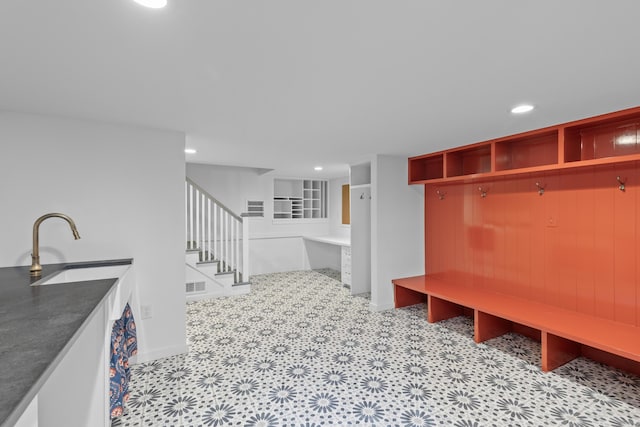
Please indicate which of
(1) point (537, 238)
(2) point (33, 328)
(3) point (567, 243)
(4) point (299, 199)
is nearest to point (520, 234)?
(1) point (537, 238)

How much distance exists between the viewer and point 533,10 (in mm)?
1169

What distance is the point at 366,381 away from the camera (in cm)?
238

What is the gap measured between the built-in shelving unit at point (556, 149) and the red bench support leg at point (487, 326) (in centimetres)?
148

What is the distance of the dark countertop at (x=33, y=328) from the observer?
0.70 meters

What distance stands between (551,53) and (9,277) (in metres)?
3.37

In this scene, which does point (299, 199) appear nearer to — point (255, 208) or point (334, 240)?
point (255, 208)

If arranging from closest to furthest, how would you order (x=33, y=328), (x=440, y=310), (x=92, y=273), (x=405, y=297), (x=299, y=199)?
(x=33, y=328)
(x=92, y=273)
(x=440, y=310)
(x=405, y=297)
(x=299, y=199)

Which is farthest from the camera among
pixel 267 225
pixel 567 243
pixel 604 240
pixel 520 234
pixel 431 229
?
pixel 267 225

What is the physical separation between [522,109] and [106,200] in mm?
3423

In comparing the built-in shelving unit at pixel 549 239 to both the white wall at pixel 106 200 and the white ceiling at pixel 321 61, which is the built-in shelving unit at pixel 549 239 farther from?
the white wall at pixel 106 200

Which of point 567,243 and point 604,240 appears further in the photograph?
point 567,243

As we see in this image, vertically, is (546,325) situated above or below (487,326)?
above

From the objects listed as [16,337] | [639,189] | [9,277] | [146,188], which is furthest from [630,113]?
[9,277]

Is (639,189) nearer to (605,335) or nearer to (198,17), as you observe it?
(605,335)
